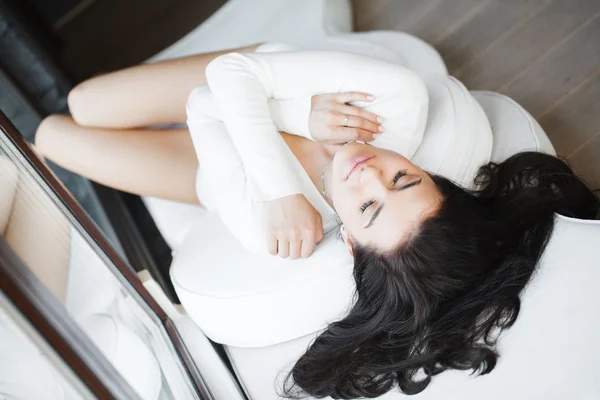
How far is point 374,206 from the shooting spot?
0.96 m

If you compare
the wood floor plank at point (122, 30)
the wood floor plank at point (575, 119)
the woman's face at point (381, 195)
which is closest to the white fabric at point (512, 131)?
the woman's face at point (381, 195)

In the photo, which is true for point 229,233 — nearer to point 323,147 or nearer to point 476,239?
point 323,147

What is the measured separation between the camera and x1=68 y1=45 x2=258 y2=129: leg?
1.37 metres

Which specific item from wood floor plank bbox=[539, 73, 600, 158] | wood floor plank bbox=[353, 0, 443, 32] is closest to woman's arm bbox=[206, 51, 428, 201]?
wood floor plank bbox=[539, 73, 600, 158]

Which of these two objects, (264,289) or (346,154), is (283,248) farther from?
(346,154)

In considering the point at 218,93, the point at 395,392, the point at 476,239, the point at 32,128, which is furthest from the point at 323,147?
the point at 32,128

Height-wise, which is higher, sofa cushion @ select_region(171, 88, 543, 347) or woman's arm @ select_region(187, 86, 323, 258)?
woman's arm @ select_region(187, 86, 323, 258)

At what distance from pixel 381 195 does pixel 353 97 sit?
246 millimetres

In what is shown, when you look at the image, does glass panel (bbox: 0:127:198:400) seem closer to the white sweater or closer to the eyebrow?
the white sweater

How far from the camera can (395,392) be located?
1.04 m

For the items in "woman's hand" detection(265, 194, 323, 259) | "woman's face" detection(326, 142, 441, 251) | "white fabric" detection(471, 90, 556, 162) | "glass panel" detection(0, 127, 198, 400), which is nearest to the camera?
"glass panel" detection(0, 127, 198, 400)

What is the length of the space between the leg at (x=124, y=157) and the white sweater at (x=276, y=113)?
22cm

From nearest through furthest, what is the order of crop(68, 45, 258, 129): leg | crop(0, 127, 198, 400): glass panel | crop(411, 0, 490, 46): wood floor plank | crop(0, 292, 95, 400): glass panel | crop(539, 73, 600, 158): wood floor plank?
crop(0, 292, 95, 400): glass panel, crop(0, 127, 198, 400): glass panel, crop(68, 45, 258, 129): leg, crop(539, 73, 600, 158): wood floor plank, crop(411, 0, 490, 46): wood floor plank

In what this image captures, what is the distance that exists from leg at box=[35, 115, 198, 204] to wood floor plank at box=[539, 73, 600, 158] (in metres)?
1.03
